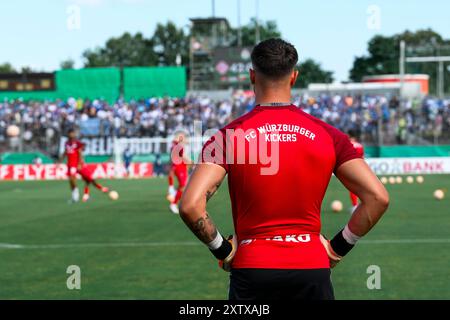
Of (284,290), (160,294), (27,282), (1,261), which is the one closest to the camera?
(284,290)

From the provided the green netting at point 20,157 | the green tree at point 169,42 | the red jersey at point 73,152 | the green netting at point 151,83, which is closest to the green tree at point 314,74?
the green tree at point 169,42

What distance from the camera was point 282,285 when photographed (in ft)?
13.8

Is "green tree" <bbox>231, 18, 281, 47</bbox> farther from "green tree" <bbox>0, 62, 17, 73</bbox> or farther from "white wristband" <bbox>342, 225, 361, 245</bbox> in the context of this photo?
"white wristband" <bbox>342, 225, 361, 245</bbox>

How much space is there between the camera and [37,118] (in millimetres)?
47781

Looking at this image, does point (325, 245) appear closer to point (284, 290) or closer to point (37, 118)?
point (284, 290)

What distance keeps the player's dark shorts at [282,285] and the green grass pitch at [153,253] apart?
6.05 meters

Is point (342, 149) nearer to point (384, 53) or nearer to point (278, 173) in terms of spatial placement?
point (278, 173)

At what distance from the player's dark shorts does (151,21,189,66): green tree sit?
124 metres

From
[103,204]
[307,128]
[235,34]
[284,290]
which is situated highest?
[235,34]

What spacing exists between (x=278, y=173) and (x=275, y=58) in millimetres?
602

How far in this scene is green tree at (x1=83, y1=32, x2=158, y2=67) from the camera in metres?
125

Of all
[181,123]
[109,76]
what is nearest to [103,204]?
[181,123]

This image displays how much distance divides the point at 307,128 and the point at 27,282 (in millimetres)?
8465

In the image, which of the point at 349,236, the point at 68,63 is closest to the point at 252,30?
the point at 68,63
